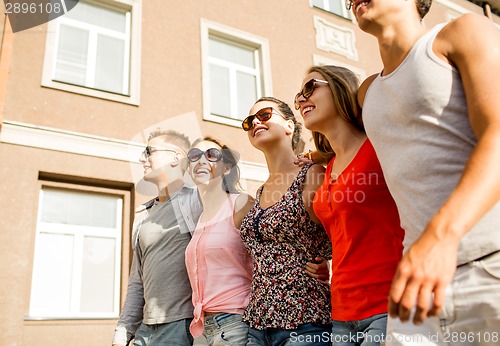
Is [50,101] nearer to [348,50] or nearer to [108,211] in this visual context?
[108,211]

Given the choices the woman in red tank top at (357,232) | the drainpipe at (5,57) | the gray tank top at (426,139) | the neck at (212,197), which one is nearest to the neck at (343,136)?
the woman in red tank top at (357,232)

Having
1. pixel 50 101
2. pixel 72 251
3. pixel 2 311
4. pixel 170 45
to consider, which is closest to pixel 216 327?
pixel 2 311

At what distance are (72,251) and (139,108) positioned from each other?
2342 millimetres

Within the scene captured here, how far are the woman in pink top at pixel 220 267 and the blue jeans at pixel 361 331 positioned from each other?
22.2 inches

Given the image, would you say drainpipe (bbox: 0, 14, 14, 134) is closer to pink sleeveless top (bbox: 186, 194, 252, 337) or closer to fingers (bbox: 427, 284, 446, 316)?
pink sleeveless top (bbox: 186, 194, 252, 337)

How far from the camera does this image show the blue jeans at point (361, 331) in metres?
1.57

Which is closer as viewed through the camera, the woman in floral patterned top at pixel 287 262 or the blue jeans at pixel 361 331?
the blue jeans at pixel 361 331

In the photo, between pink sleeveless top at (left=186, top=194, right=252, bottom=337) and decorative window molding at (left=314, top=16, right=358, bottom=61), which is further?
decorative window molding at (left=314, top=16, right=358, bottom=61)

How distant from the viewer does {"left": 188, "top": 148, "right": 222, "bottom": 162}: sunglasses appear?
298 cm

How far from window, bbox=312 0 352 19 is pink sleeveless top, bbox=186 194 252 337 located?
357 inches

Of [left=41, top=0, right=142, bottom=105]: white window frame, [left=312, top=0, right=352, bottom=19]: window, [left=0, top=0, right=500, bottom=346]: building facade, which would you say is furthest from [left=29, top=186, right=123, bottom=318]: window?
[left=312, top=0, right=352, bottom=19]: window

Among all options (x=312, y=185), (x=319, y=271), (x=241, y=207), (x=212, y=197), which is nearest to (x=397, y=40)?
(x=312, y=185)

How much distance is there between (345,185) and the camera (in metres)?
1.81

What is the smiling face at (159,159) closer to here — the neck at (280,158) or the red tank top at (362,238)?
the neck at (280,158)
